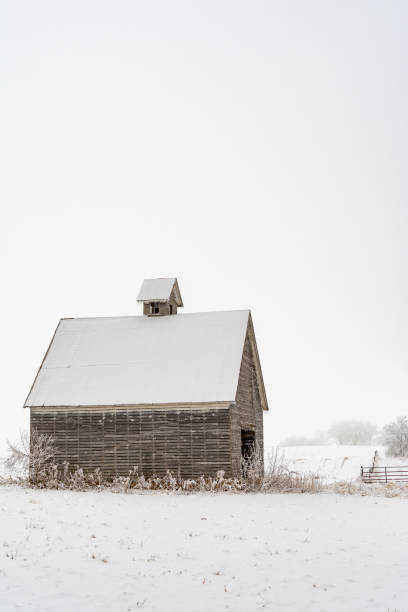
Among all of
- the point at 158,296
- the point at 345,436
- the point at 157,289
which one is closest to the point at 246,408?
the point at 158,296

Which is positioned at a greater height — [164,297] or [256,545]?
[164,297]

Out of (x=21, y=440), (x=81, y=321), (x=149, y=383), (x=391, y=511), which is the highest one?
(x=81, y=321)

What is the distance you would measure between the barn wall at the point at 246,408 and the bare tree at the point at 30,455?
7.99 m

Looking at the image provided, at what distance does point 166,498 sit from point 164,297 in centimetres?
1176

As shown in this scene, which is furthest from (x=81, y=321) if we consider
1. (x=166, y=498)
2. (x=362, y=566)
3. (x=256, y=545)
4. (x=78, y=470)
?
(x=362, y=566)

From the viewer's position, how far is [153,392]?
2694cm

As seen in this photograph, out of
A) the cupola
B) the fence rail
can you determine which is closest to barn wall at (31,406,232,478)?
the cupola

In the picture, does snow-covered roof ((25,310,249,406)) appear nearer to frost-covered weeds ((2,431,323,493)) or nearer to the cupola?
the cupola

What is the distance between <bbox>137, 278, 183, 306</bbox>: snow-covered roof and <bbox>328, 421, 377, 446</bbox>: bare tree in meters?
72.2

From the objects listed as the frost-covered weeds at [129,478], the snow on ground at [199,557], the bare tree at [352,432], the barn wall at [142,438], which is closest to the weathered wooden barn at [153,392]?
the barn wall at [142,438]

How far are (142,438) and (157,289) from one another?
27.6ft

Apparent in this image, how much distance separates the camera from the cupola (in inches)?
1249

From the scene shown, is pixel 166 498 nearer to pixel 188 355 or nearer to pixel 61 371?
pixel 188 355

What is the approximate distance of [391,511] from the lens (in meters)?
19.9
